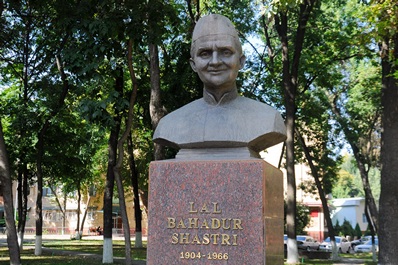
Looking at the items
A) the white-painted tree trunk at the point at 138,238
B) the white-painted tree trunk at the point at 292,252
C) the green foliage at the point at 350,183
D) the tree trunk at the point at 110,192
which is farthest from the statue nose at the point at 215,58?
the green foliage at the point at 350,183

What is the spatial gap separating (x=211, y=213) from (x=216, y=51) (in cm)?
147

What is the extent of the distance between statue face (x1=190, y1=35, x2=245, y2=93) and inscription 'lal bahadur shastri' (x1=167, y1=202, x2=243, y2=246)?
1165mm

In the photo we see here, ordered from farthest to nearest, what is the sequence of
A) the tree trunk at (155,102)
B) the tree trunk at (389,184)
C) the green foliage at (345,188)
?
the green foliage at (345,188) → the tree trunk at (155,102) → the tree trunk at (389,184)

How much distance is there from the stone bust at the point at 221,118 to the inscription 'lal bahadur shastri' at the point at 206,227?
0.53 m

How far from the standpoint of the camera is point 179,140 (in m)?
5.23

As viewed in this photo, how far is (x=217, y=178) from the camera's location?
489cm

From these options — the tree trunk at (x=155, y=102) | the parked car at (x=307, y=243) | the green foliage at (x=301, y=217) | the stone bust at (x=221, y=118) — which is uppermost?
the tree trunk at (x=155, y=102)

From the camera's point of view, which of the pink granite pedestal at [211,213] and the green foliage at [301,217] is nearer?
the pink granite pedestal at [211,213]

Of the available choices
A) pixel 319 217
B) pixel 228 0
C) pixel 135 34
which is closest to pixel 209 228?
pixel 135 34

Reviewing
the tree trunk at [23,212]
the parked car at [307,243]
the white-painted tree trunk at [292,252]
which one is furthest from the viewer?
the parked car at [307,243]

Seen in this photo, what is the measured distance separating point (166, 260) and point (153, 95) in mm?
7731

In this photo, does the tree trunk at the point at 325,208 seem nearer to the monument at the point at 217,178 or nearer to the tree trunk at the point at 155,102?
the tree trunk at the point at 155,102

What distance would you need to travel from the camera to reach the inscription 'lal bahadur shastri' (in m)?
4.78

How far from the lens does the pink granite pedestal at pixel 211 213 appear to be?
4.74 m
